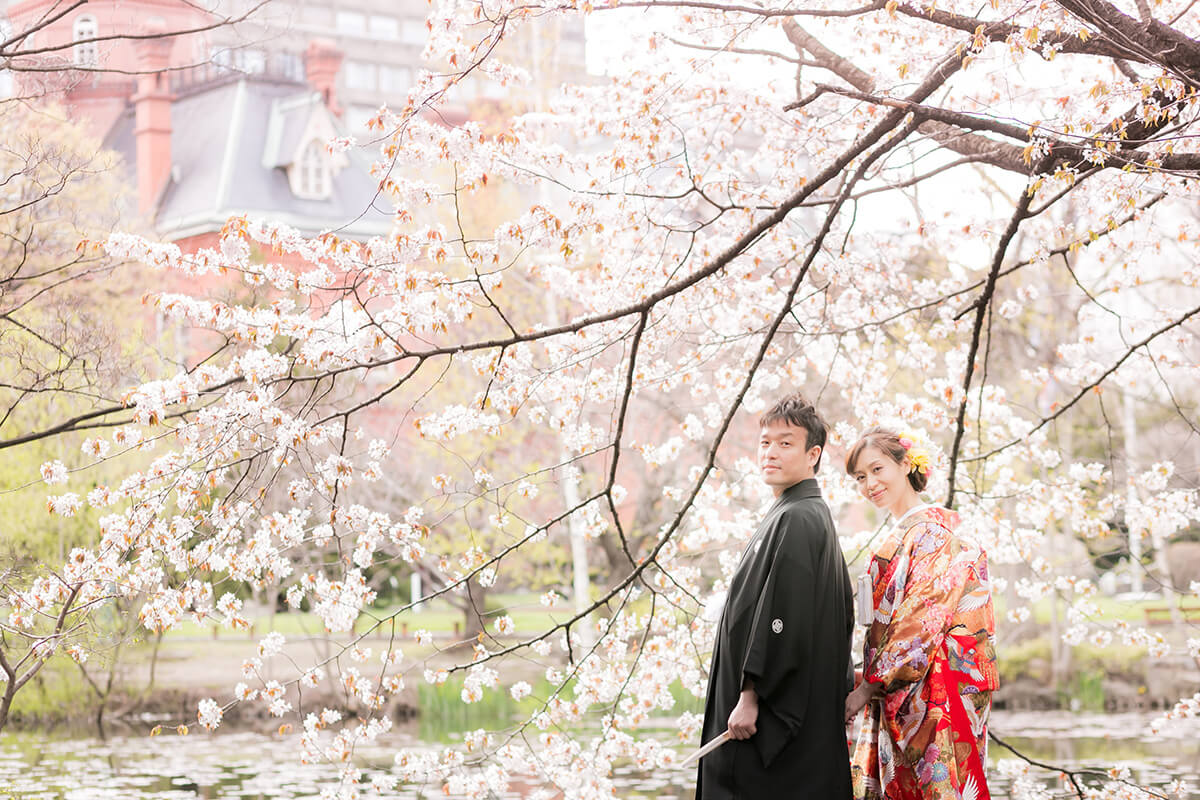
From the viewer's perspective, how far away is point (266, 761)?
32.7 feet

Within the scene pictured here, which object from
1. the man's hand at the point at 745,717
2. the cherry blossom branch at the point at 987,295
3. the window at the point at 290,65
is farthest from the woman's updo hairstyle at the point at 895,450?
the window at the point at 290,65

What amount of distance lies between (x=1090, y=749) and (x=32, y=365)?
8066 mm

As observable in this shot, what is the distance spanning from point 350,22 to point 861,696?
134 ft

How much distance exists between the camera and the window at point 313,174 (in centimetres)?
2208

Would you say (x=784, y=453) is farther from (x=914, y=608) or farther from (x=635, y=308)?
(x=635, y=308)

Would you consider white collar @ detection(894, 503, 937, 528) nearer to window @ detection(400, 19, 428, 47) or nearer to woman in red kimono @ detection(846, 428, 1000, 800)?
woman in red kimono @ detection(846, 428, 1000, 800)

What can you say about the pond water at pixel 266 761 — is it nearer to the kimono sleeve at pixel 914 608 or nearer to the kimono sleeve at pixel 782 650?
the kimono sleeve at pixel 914 608

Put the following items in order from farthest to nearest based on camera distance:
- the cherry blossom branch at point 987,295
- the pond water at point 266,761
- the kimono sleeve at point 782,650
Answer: the pond water at point 266,761, the cherry blossom branch at point 987,295, the kimono sleeve at point 782,650

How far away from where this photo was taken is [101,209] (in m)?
8.22

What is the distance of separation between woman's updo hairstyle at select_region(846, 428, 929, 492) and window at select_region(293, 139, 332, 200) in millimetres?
19935

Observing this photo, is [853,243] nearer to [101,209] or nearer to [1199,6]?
[1199,6]

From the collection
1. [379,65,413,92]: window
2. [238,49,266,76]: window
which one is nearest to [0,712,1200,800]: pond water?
[238,49,266,76]: window

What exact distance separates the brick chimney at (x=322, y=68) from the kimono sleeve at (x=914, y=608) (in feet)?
71.6

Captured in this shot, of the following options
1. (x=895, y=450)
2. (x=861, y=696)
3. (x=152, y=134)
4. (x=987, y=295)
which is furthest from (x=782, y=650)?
(x=152, y=134)
